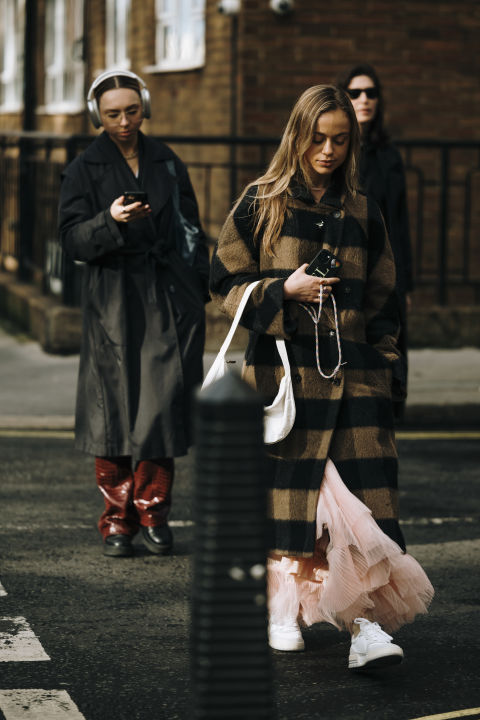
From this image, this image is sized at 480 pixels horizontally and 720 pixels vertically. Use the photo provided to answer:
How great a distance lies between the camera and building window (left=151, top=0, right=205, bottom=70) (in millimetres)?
14656

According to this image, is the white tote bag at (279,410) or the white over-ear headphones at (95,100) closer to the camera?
the white tote bag at (279,410)

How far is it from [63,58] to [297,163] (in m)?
17.4

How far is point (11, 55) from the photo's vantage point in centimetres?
2581

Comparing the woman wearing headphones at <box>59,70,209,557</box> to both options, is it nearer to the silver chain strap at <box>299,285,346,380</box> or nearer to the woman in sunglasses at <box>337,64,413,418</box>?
the woman in sunglasses at <box>337,64,413,418</box>

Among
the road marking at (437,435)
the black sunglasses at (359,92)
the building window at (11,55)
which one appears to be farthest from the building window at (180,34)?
the building window at (11,55)

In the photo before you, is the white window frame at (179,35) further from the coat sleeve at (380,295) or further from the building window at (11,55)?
the coat sleeve at (380,295)

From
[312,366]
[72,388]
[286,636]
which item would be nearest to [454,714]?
[286,636]

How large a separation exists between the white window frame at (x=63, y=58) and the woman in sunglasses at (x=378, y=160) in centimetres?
1259

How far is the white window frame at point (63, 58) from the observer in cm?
2009

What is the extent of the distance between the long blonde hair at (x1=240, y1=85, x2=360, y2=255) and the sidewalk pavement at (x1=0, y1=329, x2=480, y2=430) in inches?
194

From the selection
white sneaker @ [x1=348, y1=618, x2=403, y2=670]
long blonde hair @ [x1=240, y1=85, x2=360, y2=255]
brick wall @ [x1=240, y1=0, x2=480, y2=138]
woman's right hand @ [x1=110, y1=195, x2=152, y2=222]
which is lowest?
white sneaker @ [x1=348, y1=618, x2=403, y2=670]

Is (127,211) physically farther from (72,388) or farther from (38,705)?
(72,388)

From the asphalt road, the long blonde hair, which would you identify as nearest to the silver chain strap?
the long blonde hair

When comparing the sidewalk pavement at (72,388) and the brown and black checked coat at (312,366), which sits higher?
the brown and black checked coat at (312,366)
